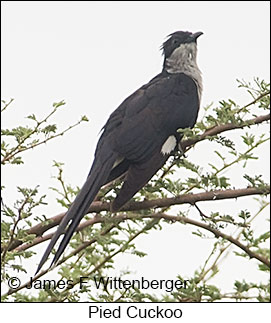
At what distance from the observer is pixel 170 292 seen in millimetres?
2387

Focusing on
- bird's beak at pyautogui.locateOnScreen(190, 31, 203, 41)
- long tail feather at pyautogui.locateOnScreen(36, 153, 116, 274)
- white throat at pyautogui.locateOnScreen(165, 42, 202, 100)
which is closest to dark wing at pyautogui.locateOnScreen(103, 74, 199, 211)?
long tail feather at pyautogui.locateOnScreen(36, 153, 116, 274)

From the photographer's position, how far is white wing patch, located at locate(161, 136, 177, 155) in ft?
9.80

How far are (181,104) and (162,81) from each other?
28cm

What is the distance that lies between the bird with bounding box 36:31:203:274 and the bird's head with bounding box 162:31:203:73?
46 mm

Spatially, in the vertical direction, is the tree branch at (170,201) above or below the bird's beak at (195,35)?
below

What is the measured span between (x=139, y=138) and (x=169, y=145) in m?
0.21

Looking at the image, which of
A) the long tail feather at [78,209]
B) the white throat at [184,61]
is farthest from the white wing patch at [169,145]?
the white throat at [184,61]

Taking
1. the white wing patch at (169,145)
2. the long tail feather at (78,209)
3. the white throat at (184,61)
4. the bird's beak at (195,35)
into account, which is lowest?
the long tail feather at (78,209)

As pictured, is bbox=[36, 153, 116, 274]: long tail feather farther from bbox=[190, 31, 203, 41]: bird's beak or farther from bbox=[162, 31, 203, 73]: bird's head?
bbox=[190, 31, 203, 41]: bird's beak

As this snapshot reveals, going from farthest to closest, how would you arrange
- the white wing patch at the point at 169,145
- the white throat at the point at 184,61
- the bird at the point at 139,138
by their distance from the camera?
the white throat at the point at 184,61, the white wing patch at the point at 169,145, the bird at the point at 139,138

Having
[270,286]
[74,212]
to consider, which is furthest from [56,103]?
[270,286]

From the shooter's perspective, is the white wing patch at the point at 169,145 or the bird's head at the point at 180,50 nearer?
the white wing patch at the point at 169,145

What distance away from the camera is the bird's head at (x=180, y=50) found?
13.2ft

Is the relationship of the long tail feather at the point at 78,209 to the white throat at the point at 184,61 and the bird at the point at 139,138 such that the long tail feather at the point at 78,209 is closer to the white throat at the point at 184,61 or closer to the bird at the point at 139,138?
the bird at the point at 139,138
